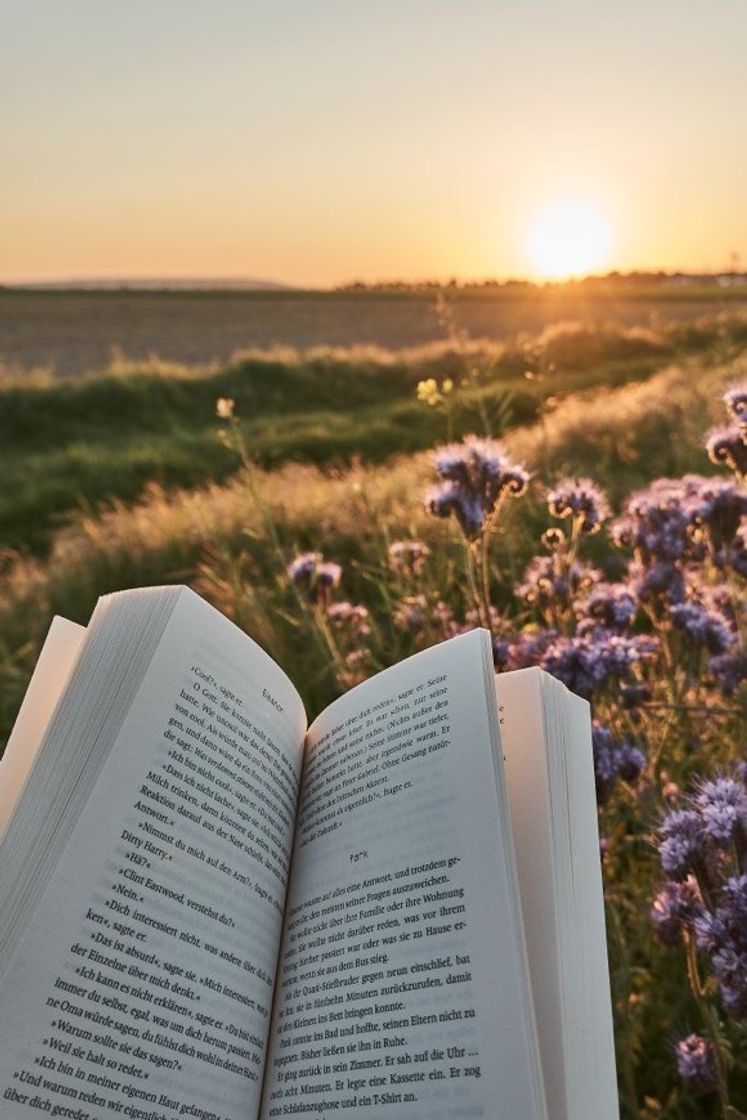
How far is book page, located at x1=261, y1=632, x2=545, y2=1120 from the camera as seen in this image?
3.26ft

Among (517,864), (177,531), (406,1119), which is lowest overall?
(406,1119)

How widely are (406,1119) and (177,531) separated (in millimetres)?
5811

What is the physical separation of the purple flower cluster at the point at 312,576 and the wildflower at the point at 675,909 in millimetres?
1625

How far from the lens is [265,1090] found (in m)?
1.18

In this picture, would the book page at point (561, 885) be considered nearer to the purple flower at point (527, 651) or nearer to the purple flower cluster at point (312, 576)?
the purple flower at point (527, 651)

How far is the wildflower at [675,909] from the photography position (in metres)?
1.48

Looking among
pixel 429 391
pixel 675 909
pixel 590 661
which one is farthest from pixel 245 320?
pixel 675 909

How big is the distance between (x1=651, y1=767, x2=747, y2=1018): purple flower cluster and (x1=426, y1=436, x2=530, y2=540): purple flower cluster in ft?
3.10

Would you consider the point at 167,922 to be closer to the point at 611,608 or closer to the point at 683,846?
the point at 683,846

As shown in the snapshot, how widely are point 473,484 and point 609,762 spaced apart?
31.3 inches

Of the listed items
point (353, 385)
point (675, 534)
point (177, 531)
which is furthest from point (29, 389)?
point (675, 534)

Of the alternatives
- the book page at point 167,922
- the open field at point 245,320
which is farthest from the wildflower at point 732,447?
the open field at point 245,320

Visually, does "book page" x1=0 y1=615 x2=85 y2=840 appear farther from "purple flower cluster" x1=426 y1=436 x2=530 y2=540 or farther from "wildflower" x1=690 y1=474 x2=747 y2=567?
"wildflower" x1=690 y1=474 x2=747 y2=567

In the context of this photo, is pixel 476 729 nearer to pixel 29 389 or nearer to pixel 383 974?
pixel 383 974
